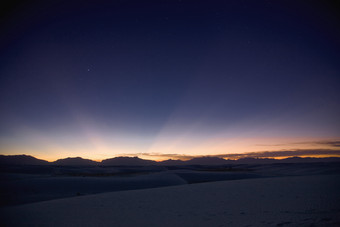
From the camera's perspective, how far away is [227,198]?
28.6 ft

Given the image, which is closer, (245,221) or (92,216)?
(245,221)

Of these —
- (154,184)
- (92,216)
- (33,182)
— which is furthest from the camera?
(154,184)

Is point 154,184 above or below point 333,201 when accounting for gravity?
below

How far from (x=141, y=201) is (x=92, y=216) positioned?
2.59m

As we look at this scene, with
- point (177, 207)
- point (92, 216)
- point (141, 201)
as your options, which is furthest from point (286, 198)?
point (92, 216)

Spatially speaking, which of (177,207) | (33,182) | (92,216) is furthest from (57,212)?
(33,182)

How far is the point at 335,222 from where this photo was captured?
4695 mm

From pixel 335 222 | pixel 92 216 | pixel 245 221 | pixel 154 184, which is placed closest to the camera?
pixel 335 222

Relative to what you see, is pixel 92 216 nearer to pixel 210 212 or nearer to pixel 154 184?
pixel 210 212

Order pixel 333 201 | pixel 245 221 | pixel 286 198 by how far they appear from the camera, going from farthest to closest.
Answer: pixel 286 198 → pixel 333 201 → pixel 245 221

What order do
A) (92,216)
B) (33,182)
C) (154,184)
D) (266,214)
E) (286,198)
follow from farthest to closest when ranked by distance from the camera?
(154,184) < (33,182) < (286,198) < (92,216) < (266,214)

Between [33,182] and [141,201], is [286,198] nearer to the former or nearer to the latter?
[141,201]

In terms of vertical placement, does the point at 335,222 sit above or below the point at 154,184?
above

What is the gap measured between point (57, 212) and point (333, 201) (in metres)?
10.7
